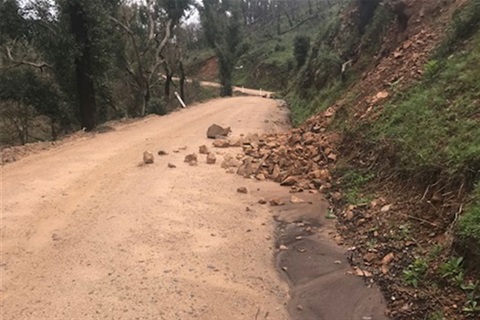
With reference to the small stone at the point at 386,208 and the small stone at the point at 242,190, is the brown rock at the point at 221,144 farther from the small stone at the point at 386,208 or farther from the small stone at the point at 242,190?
the small stone at the point at 386,208

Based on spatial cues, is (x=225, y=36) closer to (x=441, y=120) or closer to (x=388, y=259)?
(x=441, y=120)

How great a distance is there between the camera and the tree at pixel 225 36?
1431 inches

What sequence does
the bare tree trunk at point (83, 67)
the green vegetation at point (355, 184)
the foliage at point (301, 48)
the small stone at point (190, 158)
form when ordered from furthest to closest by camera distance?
the foliage at point (301, 48), the bare tree trunk at point (83, 67), the small stone at point (190, 158), the green vegetation at point (355, 184)

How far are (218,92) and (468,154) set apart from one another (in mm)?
34518

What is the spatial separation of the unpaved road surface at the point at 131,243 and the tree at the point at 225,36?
89.5 feet

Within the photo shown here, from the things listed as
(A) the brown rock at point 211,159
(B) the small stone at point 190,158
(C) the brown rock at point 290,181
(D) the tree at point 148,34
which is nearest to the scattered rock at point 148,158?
(B) the small stone at point 190,158

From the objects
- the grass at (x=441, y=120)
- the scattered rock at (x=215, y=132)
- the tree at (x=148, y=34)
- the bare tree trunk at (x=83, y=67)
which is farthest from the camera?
the tree at (x=148, y=34)

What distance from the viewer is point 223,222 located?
680 centimetres

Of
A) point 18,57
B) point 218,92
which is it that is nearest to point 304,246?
point 18,57

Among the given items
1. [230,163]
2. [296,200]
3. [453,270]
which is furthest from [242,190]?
[453,270]

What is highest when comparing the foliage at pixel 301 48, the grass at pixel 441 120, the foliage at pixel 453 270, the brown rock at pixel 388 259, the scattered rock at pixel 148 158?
the foliage at pixel 301 48

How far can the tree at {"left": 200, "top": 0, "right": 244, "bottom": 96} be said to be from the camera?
36344 mm

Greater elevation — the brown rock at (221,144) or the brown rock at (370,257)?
the brown rock at (221,144)

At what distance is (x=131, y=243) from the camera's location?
607 cm
